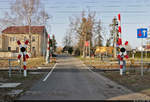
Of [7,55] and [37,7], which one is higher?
[37,7]

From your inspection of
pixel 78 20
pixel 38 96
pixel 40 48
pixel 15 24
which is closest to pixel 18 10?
pixel 15 24

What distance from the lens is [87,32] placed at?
4728cm

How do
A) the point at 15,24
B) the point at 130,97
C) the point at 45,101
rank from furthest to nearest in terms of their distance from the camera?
the point at 15,24 < the point at 130,97 < the point at 45,101

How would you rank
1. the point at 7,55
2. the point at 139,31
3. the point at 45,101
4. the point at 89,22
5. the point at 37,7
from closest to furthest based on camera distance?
the point at 45,101, the point at 139,31, the point at 37,7, the point at 89,22, the point at 7,55

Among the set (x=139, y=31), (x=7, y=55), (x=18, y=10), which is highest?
(x=18, y=10)

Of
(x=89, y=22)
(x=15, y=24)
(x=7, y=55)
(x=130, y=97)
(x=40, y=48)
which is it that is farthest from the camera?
(x=40, y=48)

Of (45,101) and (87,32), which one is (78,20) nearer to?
(87,32)

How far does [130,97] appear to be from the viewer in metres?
6.93

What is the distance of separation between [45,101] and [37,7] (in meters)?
36.3

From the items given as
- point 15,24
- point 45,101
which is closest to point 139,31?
point 45,101

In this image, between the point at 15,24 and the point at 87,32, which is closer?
the point at 15,24

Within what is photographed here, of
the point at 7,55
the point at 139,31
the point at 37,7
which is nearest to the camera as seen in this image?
the point at 139,31

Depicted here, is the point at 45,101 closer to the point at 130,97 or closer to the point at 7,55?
the point at 130,97

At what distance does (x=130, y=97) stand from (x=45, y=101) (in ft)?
9.90
